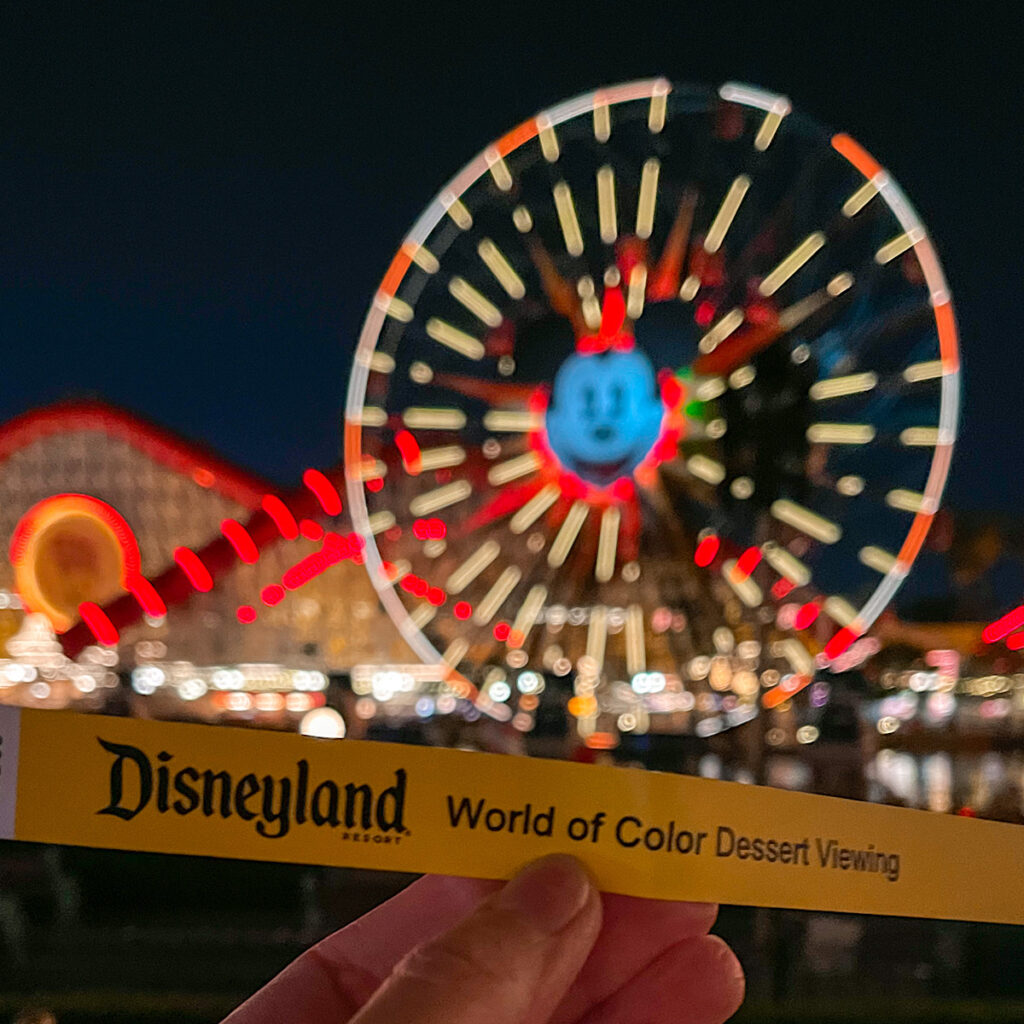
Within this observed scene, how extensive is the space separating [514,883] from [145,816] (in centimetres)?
36

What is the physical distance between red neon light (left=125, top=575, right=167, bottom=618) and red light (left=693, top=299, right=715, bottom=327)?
1984 centimetres

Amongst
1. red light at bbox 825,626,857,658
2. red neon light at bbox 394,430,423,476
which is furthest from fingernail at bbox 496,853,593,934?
red neon light at bbox 394,430,423,476

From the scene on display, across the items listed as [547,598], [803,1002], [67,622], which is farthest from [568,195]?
[67,622]

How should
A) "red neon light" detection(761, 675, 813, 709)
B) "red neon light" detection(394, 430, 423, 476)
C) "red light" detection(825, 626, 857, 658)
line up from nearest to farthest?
"red light" detection(825, 626, 857, 658)
"red neon light" detection(761, 675, 813, 709)
"red neon light" detection(394, 430, 423, 476)

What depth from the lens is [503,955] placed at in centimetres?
142

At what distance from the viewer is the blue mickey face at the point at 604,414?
16.7 meters

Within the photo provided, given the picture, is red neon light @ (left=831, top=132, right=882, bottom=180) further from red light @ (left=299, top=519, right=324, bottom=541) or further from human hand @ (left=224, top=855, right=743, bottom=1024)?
red light @ (left=299, top=519, right=324, bottom=541)

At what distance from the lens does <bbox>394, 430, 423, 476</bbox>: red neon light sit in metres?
18.9

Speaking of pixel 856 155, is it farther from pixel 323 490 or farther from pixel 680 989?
pixel 323 490

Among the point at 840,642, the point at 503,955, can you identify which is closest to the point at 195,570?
the point at 840,642

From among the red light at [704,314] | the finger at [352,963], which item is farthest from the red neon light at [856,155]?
the finger at [352,963]

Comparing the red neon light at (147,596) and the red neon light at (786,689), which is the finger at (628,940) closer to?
the red neon light at (786,689)

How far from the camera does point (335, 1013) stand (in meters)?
1.93

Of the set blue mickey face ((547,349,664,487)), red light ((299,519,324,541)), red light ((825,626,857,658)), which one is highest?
red light ((299,519,324,541))
